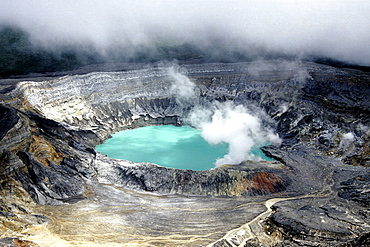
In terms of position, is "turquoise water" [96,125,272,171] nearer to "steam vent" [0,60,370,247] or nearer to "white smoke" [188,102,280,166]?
"white smoke" [188,102,280,166]

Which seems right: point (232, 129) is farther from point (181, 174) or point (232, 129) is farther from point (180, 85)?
point (181, 174)

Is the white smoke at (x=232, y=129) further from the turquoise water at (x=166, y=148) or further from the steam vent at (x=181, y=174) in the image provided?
the turquoise water at (x=166, y=148)

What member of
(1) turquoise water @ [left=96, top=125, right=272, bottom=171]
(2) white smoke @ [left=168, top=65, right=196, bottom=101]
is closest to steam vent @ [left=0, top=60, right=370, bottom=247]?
(1) turquoise water @ [left=96, top=125, right=272, bottom=171]

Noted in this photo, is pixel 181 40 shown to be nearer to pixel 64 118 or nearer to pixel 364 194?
pixel 64 118

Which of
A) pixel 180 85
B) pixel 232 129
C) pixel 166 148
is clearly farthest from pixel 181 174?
pixel 180 85

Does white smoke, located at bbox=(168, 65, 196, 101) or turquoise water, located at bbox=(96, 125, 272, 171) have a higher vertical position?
white smoke, located at bbox=(168, 65, 196, 101)

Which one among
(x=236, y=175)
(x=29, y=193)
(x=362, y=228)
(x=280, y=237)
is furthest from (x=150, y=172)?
(x=362, y=228)
